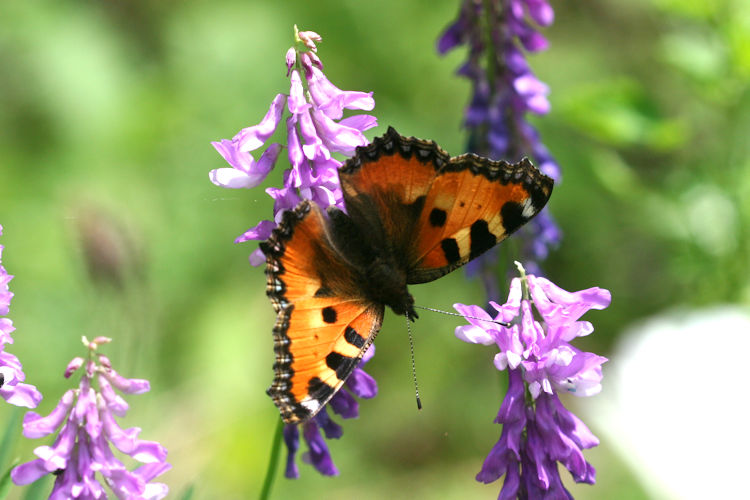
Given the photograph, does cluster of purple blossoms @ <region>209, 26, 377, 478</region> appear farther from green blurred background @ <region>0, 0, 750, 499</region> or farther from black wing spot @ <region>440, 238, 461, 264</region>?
green blurred background @ <region>0, 0, 750, 499</region>

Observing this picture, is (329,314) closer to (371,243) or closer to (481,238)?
(371,243)

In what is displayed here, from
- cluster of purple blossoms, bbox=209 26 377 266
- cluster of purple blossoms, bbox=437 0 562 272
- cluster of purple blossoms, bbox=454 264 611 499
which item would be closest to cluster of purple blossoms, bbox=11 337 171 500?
cluster of purple blossoms, bbox=209 26 377 266

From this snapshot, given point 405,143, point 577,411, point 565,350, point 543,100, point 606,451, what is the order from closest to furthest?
point 565,350 < point 405,143 < point 543,100 < point 606,451 < point 577,411

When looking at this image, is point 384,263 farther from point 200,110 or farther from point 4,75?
point 4,75

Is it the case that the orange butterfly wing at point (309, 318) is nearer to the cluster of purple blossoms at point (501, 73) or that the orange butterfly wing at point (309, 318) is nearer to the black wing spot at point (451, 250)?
the black wing spot at point (451, 250)

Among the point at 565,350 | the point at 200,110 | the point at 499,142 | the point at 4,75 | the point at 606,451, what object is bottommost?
the point at 565,350

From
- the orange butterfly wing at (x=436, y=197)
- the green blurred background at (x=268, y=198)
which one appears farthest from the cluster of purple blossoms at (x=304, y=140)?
the green blurred background at (x=268, y=198)

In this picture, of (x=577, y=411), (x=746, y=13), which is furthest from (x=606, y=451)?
(x=746, y=13)
